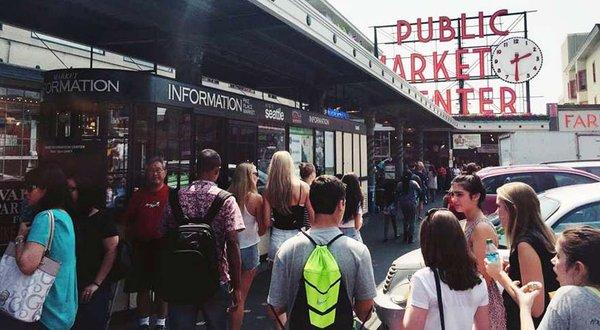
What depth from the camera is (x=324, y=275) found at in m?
2.23

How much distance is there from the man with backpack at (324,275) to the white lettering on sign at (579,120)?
66.9 ft

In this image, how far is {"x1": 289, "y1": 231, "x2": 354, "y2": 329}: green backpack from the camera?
7.34 ft

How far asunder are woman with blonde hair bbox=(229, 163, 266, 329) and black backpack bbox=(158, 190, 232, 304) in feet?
4.92

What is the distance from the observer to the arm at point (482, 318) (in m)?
2.34

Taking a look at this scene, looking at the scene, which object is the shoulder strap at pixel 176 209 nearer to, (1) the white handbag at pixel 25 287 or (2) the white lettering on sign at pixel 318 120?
(1) the white handbag at pixel 25 287

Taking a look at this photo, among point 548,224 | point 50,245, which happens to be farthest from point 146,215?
point 548,224

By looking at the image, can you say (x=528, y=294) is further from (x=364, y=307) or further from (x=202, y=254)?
(x=202, y=254)

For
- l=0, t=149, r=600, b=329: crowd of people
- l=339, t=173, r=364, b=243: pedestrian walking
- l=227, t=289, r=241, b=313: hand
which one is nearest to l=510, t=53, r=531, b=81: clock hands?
l=339, t=173, r=364, b=243: pedestrian walking

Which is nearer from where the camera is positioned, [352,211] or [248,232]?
[248,232]

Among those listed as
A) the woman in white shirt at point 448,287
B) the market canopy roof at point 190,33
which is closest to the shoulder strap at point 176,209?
the woman in white shirt at point 448,287

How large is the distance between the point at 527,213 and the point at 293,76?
1081 centimetres

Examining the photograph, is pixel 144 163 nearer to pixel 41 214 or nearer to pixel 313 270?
pixel 41 214

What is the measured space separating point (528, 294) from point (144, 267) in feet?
13.2

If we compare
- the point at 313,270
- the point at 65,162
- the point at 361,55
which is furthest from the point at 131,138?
the point at 361,55
